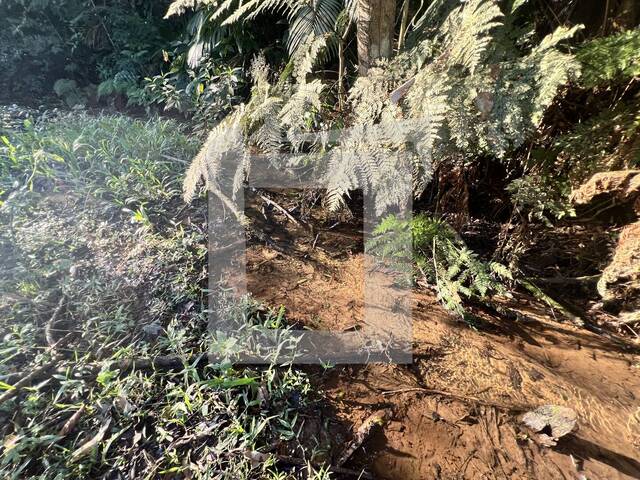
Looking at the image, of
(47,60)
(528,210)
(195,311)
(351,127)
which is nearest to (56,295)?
(195,311)

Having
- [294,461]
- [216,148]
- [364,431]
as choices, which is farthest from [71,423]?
[216,148]

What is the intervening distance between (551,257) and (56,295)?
8.61 feet

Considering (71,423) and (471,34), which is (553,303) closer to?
(471,34)

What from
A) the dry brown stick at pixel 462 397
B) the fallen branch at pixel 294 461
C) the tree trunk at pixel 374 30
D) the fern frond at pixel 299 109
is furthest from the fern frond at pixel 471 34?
the fallen branch at pixel 294 461

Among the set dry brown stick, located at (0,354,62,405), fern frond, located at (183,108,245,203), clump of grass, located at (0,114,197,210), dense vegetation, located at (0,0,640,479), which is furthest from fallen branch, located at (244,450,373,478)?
clump of grass, located at (0,114,197,210)

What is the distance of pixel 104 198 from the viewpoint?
2.48 meters

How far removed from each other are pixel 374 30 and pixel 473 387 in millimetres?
1736

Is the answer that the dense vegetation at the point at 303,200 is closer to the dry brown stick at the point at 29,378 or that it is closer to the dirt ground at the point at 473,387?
the dry brown stick at the point at 29,378

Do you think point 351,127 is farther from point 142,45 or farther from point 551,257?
point 142,45

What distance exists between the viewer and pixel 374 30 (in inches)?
75.2

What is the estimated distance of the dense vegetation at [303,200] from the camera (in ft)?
4.60

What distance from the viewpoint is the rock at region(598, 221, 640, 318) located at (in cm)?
162

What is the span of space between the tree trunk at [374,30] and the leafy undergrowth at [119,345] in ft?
4.37

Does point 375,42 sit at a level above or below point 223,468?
above
